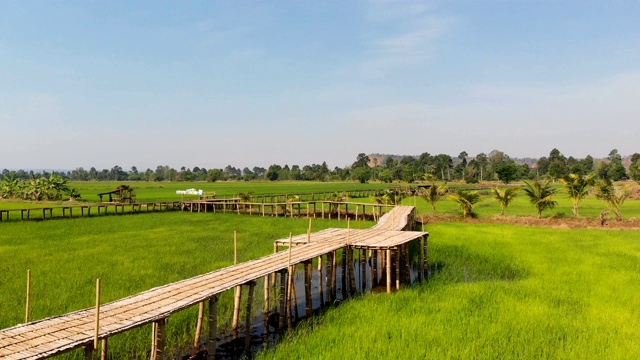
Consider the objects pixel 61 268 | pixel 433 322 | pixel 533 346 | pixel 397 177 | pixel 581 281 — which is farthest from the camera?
pixel 397 177

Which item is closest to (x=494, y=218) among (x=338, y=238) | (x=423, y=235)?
(x=423, y=235)

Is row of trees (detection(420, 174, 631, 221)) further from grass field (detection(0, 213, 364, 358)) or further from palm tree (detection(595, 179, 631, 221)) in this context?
grass field (detection(0, 213, 364, 358))

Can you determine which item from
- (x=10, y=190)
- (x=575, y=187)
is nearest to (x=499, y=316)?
(x=575, y=187)

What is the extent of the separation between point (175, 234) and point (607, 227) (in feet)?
65.4

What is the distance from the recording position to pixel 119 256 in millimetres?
13742

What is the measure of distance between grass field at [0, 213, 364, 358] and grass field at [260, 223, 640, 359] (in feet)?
8.57

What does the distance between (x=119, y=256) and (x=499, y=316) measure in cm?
1136

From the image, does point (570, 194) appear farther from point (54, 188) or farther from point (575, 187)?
point (54, 188)

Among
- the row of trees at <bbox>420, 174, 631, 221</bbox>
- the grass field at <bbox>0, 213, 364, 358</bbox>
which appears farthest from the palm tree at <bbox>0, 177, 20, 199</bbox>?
the row of trees at <bbox>420, 174, 631, 221</bbox>

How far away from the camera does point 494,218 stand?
23344 mm

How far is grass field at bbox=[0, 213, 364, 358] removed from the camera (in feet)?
27.6

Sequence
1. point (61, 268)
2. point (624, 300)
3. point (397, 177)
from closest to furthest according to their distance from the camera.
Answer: point (624, 300), point (61, 268), point (397, 177)

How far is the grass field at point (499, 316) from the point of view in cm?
667

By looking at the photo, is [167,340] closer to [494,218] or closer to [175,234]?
[175,234]
